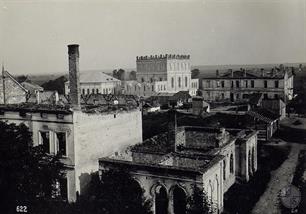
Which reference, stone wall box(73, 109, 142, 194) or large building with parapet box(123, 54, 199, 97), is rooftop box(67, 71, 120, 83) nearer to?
large building with parapet box(123, 54, 199, 97)

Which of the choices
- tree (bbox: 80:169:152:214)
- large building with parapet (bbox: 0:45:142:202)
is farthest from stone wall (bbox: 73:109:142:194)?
tree (bbox: 80:169:152:214)

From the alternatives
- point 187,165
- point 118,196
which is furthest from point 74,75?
point 187,165

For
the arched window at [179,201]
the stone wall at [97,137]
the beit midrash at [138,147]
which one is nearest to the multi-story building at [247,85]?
the beit midrash at [138,147]

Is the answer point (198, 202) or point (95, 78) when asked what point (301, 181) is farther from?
point (95, 78)

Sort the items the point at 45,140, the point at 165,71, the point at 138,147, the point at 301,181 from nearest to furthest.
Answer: the point at 45,140 < the point at 138,147 < the point at 301,181 < the point at 165,71

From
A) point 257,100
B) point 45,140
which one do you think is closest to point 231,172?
point 45,140

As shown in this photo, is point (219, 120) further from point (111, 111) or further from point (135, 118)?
point (111, 111)
